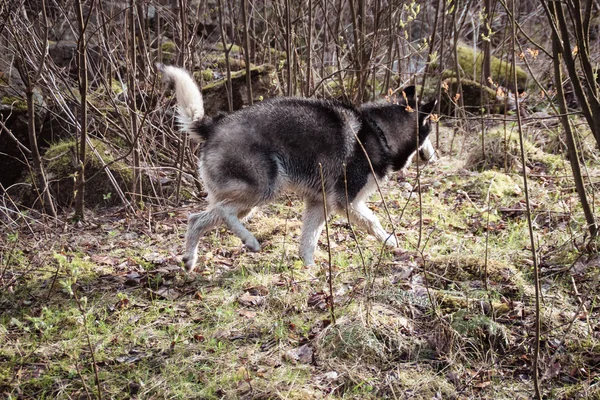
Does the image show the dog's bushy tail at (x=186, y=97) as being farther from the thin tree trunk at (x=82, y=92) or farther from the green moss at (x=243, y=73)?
the green moss at (x=243, y=73)

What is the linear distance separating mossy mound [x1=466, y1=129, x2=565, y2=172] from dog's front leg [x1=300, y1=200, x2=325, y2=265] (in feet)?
10.2

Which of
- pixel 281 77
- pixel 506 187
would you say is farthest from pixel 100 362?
pixel 281 77

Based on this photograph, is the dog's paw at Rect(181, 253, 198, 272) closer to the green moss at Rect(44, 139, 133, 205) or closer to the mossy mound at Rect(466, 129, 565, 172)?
the green moss at Rect(44, 139, 133, 205)

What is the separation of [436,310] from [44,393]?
→ 2321 millimetres

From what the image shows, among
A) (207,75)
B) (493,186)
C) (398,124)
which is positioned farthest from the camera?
(207,75)

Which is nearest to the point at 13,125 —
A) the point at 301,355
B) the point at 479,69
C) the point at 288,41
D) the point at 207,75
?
the point at 207,75

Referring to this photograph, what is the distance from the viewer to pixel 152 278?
4.75m

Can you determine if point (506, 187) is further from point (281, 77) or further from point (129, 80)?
point (129, 80)

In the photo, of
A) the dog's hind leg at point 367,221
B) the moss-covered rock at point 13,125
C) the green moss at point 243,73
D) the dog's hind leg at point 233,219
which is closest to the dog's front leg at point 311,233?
the dog's hind leg at point 367,221

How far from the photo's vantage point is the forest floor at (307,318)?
3.17 metres

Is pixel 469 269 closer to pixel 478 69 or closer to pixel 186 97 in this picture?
pixel 186 97

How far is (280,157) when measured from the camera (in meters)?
4.92

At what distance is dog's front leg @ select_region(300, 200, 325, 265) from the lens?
5078 mm

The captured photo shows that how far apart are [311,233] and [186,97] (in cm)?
160
